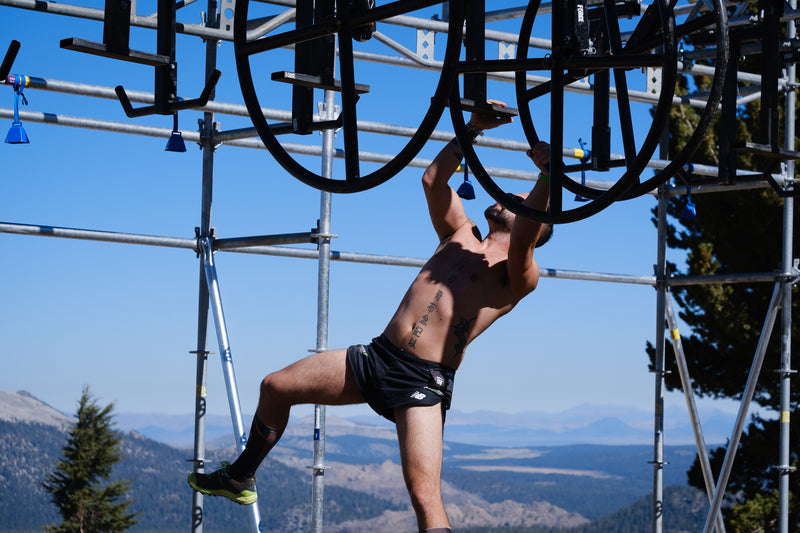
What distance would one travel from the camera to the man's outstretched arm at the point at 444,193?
3420 millimetres

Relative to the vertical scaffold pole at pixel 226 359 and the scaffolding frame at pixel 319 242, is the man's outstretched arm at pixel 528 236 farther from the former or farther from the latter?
the vertical scaffold pole at pixel 226 359

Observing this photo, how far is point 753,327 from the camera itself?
39.7ft

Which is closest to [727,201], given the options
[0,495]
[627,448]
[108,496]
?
[108,496]

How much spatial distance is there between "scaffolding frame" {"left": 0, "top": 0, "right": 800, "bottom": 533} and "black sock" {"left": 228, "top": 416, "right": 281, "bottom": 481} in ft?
3.09

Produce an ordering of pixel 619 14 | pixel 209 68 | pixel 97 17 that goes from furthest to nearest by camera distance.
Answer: pixel 209 68, pixel 97 17, pixel 619 14

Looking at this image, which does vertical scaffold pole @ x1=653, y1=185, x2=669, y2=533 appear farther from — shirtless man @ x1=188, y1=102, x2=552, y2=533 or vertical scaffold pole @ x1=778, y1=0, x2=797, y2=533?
shirtless man @ x1=188, y1=102, x2=552, y2=533

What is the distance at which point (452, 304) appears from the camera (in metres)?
3.36

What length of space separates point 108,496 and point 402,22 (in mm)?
26389

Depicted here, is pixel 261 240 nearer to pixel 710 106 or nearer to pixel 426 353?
pixel 426 353

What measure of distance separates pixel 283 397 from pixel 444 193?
0.86 meters

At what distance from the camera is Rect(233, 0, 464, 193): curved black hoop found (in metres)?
2.17

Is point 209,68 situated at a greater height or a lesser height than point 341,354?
greater

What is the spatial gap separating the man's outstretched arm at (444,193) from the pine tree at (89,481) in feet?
89.5

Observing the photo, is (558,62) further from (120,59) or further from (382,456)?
(382,456)
